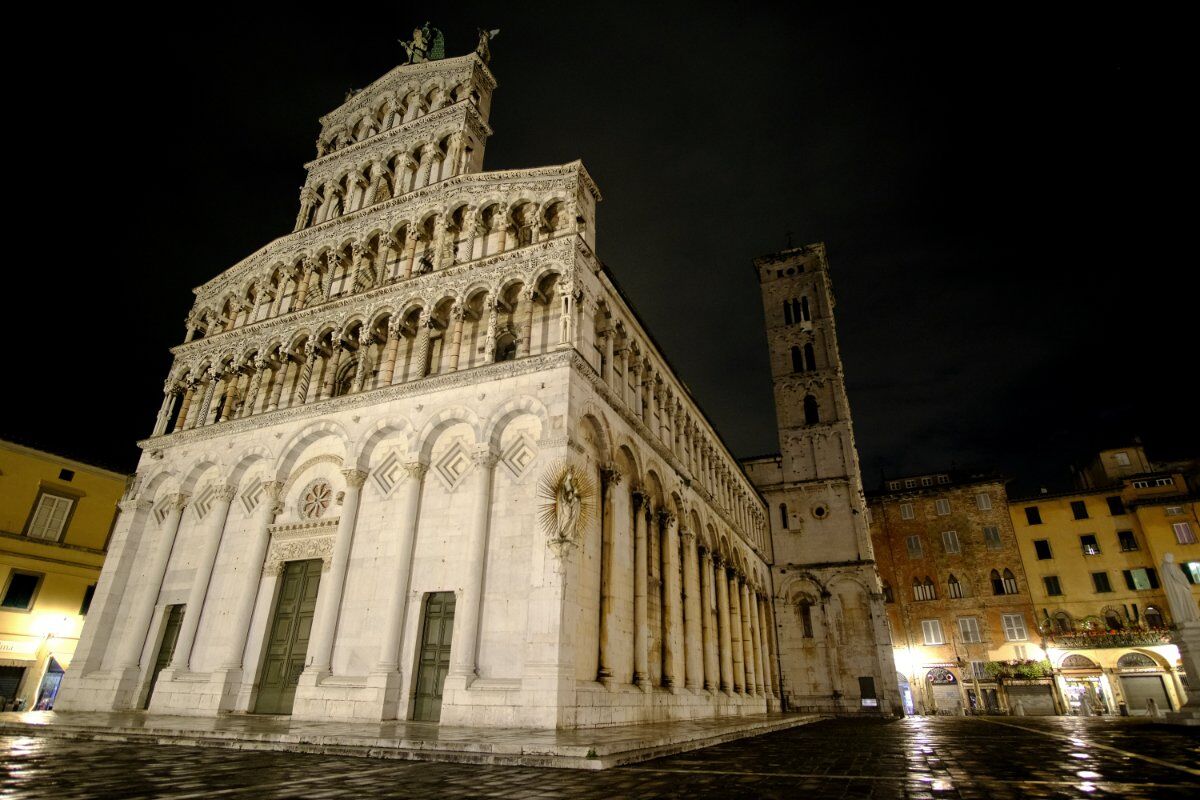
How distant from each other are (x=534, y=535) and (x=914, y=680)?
118 feet

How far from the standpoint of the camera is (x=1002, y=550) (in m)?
39.8

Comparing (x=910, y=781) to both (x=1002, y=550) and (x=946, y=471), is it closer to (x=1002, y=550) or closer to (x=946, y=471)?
(x=1002, y=550)

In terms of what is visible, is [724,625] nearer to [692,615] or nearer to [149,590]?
[692,615]

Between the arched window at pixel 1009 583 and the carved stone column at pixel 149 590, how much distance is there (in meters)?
44.6

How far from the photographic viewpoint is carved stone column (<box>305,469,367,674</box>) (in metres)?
15.0

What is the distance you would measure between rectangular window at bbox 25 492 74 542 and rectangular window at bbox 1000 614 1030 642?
50366 mm

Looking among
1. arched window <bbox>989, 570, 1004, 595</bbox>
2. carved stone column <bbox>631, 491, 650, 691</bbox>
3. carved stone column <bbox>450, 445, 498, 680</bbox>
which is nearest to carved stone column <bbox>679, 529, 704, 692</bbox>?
carved stone column <bbox>631, 491, 650, 691</bbox>

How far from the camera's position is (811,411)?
41000 millimetres

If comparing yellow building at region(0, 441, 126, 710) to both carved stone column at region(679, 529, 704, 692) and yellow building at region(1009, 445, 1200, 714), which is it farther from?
yellow building at region(1009, 445, 1200, 714)

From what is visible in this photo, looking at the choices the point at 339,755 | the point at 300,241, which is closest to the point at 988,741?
the point at 339,755

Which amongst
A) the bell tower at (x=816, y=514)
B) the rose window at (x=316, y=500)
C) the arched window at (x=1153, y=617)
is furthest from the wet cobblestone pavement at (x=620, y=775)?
the arched window at (x=1153, y=617)

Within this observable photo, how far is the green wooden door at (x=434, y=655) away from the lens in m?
13.9

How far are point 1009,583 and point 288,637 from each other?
41.4 metres

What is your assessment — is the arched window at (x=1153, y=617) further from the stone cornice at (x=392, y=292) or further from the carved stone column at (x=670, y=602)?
the stone cornice at (x=392, y=292)
